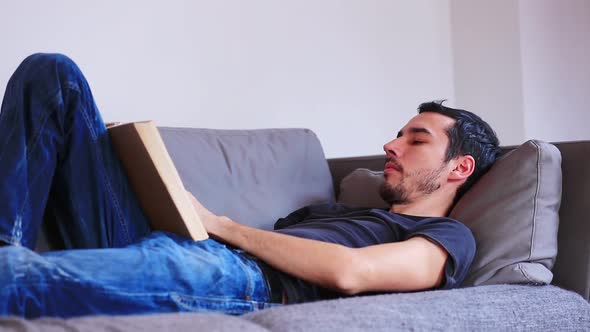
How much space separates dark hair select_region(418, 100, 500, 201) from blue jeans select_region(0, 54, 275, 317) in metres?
0.65

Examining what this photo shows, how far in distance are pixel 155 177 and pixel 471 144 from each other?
0.85 meters

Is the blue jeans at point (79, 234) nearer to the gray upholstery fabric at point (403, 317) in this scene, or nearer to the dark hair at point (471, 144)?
the gray upholstery fabric at point (403, 317)

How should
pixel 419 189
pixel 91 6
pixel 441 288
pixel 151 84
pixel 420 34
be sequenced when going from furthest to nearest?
pixel 420 34
pixel 151 84
pixel 91 6
pixel 419 189
pixel 441 288

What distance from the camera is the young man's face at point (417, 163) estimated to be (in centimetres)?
173

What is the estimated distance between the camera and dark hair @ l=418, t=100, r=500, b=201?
1751 millimetres

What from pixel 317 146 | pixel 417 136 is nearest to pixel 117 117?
pixel 317 146

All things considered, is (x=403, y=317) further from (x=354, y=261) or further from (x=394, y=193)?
(x=394, y=193)

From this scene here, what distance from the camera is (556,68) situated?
267cm

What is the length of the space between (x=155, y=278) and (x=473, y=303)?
568mm

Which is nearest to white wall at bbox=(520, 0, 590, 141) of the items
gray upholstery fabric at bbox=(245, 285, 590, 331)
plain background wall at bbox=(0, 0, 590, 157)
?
plain background wall at bbox=(0, 0, 590, 157)

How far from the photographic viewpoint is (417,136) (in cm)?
178

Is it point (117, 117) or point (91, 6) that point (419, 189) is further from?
point (91, 6)

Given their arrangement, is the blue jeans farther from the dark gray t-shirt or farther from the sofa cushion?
the sofa cushion

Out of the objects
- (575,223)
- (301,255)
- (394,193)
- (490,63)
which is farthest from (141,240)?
(490,63)
